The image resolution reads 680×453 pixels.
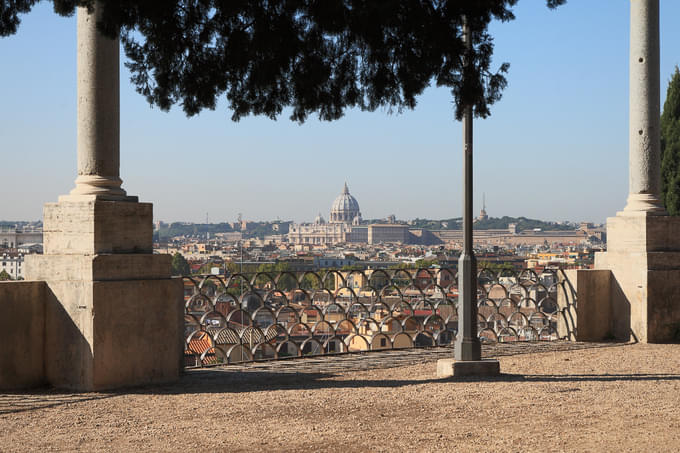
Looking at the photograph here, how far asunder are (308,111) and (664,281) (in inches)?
259

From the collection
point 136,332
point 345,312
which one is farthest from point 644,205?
point 136,332

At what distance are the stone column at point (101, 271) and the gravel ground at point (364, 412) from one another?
11.1 inches

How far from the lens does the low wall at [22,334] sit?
7.68 metres

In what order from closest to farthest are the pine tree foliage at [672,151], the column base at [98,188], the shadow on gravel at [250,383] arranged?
1. the shadow on gravel at [250,383]
2. the column base at [98,188]
3. the pine tree foliage at [672,151]

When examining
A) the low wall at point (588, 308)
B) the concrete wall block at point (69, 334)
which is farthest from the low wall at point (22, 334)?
the low wall at point (588, 308)

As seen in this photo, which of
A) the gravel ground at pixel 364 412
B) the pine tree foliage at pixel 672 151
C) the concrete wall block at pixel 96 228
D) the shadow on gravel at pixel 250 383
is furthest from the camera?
the pine tree foliage at pixel 672 151

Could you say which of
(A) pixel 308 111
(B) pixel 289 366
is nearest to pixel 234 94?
(A) pixel 308 111

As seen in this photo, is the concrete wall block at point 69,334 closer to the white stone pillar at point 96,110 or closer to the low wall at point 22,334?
the low wall at point 22,334

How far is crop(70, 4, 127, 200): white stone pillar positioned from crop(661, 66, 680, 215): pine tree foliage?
28.1 ft

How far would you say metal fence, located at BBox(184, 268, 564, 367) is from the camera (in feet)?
31.4

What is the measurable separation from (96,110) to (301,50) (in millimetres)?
2706

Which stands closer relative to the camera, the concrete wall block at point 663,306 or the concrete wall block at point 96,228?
the concrete wall block at point 96,228

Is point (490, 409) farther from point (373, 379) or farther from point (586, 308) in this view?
point (586, 308)

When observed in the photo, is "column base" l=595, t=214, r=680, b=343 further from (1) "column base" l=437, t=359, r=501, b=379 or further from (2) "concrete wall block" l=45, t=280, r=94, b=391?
(2) "concrete wall block" l=45, t=280, r=94, b=391
